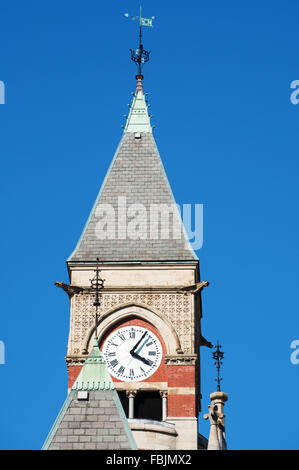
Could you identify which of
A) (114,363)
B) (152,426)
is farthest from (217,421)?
Result: (114,363)

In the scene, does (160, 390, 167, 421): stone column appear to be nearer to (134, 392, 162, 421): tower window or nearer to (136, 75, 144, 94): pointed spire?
(134, 392, 162, 421): tower window

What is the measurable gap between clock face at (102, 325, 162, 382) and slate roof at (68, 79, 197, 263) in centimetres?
250

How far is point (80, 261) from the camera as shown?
180 feet

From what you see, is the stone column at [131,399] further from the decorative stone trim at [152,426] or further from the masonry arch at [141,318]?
the masonry arch at [141,318]

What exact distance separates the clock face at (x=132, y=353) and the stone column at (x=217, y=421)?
23.1ft

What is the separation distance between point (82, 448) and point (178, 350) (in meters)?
14.5

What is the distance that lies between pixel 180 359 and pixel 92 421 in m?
13.5

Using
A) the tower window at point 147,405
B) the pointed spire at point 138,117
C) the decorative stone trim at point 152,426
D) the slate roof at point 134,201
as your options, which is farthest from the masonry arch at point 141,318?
the pointed spire at point 138,117

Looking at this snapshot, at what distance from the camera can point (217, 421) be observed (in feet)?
147

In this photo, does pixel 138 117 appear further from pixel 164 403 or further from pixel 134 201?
pixel 164 403

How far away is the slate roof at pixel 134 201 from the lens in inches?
2162

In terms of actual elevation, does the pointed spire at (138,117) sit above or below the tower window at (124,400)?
above
